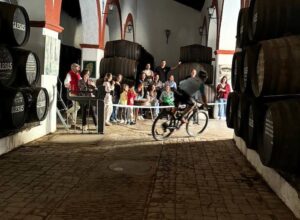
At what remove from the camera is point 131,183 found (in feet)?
15.1

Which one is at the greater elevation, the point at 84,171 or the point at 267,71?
the point at 267,71

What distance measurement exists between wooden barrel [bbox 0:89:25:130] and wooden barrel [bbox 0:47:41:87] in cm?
14

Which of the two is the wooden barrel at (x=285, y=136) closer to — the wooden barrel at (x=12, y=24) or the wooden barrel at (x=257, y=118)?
the wooden barrel at (x=257, y=118)

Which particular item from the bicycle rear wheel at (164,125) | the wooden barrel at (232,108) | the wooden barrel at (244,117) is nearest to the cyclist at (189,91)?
the bicycle rear wheel at (164,125)

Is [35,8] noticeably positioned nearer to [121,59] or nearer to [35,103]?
[35,103]

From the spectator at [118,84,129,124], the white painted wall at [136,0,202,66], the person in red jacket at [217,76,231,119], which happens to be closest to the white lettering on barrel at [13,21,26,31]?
the spectator at [118,84,129,124]

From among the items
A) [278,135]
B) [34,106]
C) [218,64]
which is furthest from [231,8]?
[278,135]

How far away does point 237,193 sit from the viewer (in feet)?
14.3

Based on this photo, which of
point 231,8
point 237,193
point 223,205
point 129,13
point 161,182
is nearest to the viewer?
point 223,205

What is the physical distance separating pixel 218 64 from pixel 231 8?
1.77 m

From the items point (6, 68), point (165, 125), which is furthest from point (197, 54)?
point (6, 68)

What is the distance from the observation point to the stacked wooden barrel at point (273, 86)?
3609 millimetres

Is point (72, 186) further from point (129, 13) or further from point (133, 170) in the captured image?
point (129, 13)

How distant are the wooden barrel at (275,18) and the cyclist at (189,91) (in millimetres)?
Result: 3118
